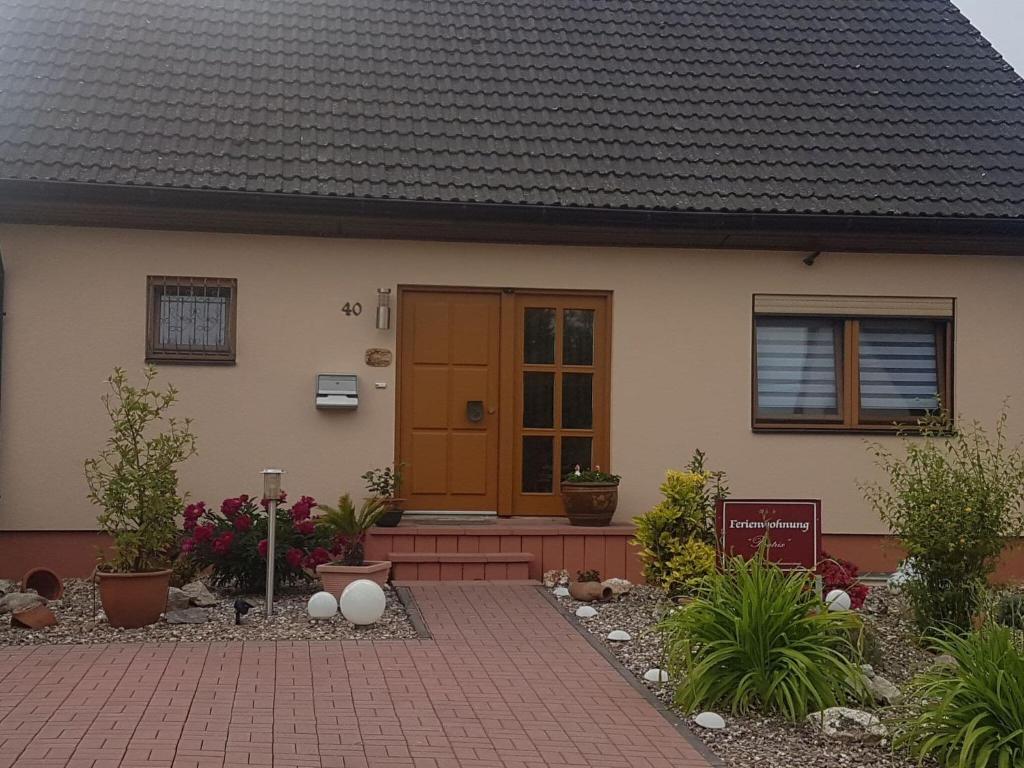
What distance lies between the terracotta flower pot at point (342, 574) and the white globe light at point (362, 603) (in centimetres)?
94

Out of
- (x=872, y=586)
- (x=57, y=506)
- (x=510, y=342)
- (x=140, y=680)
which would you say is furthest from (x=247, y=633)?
(x=872, y=586)

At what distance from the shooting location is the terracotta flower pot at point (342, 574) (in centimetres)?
940

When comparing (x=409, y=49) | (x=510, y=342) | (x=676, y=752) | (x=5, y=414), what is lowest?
(x=676, y=752)

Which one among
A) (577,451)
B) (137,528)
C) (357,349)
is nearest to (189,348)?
(357,349)

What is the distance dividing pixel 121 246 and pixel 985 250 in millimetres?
8226

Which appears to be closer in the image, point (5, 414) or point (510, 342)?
point (5, 414)

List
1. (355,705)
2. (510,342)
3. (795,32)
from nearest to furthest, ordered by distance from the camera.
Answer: (355,705), (510,342), (795,32)

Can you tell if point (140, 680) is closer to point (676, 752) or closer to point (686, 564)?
point (676, 752)

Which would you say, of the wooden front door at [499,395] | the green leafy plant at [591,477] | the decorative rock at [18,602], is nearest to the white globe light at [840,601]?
the green leafy plant at [591,477]

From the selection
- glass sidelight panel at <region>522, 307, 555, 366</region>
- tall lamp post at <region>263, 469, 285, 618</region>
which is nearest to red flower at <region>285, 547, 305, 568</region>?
tall lamp post at <region>263, 469, 285, 618</region>

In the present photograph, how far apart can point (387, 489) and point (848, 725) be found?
214 inches

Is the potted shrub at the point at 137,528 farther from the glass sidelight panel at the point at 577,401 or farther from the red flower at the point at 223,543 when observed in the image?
the glass sidelight panel at the point at 577,401

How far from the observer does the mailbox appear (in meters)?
10.9

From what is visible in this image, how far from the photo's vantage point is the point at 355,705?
6480mm
